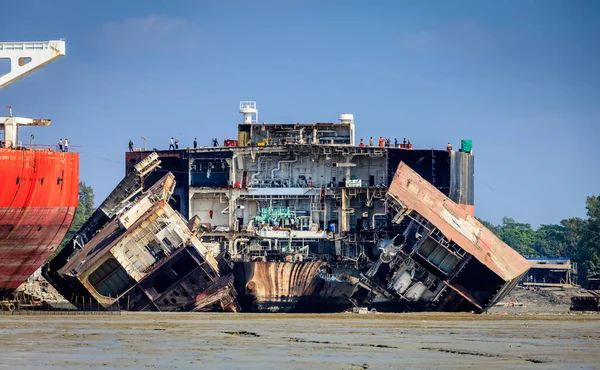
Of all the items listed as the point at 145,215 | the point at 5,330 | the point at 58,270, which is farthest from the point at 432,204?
the point at 5,330

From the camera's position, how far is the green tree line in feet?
344

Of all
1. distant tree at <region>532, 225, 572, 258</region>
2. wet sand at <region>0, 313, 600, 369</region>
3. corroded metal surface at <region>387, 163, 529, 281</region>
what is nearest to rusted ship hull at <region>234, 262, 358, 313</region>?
corroded metal surface at <region>387, 163, 529, 281</region>

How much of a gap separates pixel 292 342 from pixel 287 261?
19135 mm

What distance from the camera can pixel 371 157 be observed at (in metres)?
64.4

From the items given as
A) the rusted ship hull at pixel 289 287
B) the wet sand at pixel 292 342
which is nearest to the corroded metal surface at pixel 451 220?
the wet sand at pixel 292 342

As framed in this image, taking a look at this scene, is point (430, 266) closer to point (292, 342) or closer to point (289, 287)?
point (289, 287)

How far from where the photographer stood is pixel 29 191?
59.4 m

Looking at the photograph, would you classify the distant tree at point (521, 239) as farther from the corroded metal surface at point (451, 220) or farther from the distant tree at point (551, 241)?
the corroded metal surface at point (451, 220)

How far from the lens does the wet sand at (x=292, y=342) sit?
33625mm

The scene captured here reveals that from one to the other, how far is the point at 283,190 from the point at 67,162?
31.7 feet

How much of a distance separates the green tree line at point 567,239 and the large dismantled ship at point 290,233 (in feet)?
120

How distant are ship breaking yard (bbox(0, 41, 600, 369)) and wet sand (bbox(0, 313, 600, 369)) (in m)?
0.11

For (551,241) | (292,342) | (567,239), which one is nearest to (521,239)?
(551,241)

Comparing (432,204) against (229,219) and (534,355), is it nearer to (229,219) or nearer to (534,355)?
(229,219)
